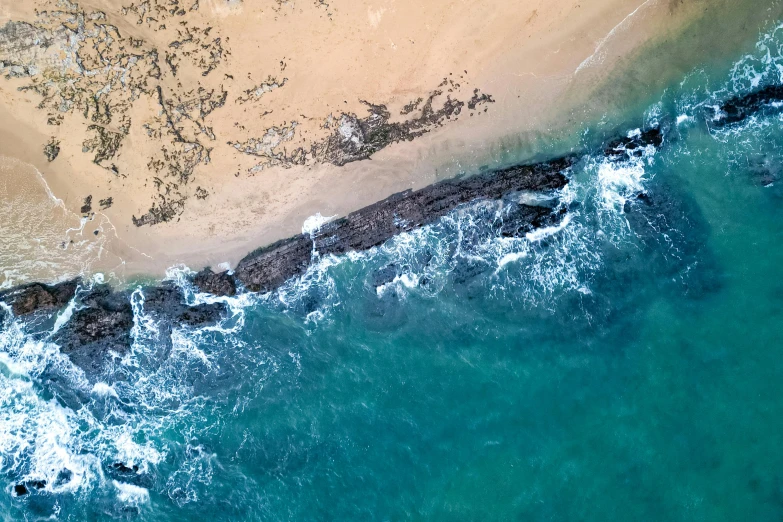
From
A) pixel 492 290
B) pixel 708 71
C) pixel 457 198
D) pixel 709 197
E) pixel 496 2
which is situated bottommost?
pixel 492 290

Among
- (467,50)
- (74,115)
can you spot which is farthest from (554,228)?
(74,115)

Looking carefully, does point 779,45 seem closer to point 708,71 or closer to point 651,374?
point 708,71

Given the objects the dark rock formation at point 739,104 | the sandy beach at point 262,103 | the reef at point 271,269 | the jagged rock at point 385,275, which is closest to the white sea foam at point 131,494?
the reef at point 271,269

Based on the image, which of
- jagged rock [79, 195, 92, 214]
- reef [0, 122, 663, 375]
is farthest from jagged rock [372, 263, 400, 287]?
jagged rock [79, 195, 92, 214]

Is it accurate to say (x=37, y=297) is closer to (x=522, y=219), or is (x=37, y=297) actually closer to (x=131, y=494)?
(x=131, y=494)

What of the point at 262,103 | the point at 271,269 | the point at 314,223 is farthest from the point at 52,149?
the point at 314,223

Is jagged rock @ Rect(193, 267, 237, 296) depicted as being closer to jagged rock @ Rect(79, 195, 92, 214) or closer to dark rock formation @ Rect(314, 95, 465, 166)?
jagged rock @ Rect(79, 195, 92, 214)

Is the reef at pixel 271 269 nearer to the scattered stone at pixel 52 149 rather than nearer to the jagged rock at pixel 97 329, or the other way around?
the jagged rock at pixel 97 329
